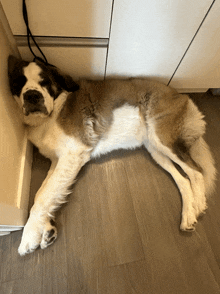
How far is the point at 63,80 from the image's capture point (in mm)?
1606

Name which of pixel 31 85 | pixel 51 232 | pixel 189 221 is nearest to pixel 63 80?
pixel 31 85

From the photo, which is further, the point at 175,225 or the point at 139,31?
the point at 175,225

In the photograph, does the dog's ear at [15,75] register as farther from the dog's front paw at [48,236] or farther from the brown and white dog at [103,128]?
the dog's front paw at [48,236]

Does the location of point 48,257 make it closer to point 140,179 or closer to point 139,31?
point 140,179

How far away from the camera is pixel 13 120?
4.78ft

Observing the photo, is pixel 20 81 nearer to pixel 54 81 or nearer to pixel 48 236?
pixel 54 81

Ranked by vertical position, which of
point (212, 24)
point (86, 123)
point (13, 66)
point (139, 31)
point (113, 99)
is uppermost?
point (212, 24)

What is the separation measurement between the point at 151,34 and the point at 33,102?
1083 millimetres

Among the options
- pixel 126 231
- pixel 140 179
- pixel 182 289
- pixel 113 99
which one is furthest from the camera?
pixel 140 179

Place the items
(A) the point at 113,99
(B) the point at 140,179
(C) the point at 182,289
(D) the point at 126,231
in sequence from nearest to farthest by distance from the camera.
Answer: (C) the point at 182,289, (D) the point at 126,231, (A) the point at 113,99, (B) the point at 140,179

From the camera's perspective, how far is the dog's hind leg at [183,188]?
1.55 meters

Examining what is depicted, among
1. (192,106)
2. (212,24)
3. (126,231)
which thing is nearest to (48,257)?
(126,231)

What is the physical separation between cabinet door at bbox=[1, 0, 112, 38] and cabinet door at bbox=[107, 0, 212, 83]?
103 mm

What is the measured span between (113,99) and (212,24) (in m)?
0.97
